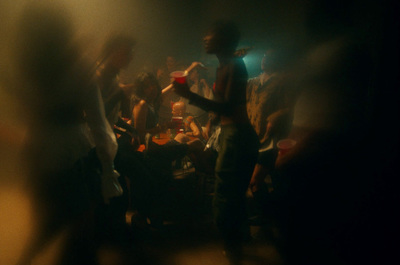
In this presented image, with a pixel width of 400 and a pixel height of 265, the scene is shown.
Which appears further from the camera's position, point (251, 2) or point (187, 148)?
point (187, 148)

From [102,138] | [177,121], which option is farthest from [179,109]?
[102,138]

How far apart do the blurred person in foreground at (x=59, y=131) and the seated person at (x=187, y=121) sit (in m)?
0.63

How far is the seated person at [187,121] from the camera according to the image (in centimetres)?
187

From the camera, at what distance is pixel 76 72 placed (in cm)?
134

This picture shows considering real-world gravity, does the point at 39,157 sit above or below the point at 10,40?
below

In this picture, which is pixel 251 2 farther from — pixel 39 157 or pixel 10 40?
pixel 39 157

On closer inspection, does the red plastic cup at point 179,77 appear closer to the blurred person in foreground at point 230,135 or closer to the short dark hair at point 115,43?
the blurred person in foreground at point 230,135

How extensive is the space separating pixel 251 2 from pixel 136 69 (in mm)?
949

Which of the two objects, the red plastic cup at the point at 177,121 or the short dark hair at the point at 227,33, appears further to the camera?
the red plastic cup at the point at 177,121

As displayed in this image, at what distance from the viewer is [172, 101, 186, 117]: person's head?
1826 mm

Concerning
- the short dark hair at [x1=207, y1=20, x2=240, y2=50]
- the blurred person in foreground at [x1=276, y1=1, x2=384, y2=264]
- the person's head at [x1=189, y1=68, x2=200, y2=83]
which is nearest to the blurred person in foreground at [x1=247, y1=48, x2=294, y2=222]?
the blurred person in foreground at [x1=276, y1=1, x2=384, y2=264]

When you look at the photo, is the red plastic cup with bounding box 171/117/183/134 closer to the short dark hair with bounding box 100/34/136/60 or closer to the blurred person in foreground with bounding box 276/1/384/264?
the short dark hair with bounding box 100/34/136/60

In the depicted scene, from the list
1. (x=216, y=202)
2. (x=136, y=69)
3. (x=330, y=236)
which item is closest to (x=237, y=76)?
(x=136, y=69)

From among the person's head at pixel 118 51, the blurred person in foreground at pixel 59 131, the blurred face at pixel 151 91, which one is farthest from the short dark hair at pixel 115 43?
the blurred face at pixel 151 91
